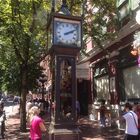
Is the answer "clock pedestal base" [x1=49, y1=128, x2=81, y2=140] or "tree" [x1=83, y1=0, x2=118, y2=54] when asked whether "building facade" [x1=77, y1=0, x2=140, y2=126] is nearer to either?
"tree" [x1=83, y1=0, x2=118, y2=54]

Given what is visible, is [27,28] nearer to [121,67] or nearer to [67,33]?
[121,67]

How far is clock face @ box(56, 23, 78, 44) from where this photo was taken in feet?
33.4

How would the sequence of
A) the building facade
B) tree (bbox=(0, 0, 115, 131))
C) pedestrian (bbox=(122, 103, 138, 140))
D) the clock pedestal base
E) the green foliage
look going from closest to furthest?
the clock pedestal base → pedestrian (bbox=(122, 103, 138, 140)) → tree (bbox=(0, 0, 115, 131)) → the building facade → the green foliage

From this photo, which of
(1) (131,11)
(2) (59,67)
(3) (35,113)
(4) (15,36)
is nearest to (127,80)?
(1) (131,11)

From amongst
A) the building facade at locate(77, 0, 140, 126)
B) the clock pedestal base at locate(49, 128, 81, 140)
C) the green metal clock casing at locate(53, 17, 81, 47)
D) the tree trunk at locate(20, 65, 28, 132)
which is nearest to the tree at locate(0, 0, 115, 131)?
the tree trunk at locate(20, 65, 28, 132)

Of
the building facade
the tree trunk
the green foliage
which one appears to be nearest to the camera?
the building facade

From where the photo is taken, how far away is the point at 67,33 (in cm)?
1028

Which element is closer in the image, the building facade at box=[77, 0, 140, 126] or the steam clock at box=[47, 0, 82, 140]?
the steam clock at box=[47, 0, 82, 140]

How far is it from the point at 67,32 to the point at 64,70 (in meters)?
1.09

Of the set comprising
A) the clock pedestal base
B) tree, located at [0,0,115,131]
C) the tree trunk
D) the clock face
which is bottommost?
the clock pedestal base

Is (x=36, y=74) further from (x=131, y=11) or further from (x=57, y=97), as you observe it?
(x=57, y=97)

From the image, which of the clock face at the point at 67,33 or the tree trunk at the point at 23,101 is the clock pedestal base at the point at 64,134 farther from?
the tree trunk at the point at 23,101

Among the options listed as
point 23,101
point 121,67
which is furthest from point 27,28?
point 121,67

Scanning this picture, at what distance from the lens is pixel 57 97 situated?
10195 millimetres
